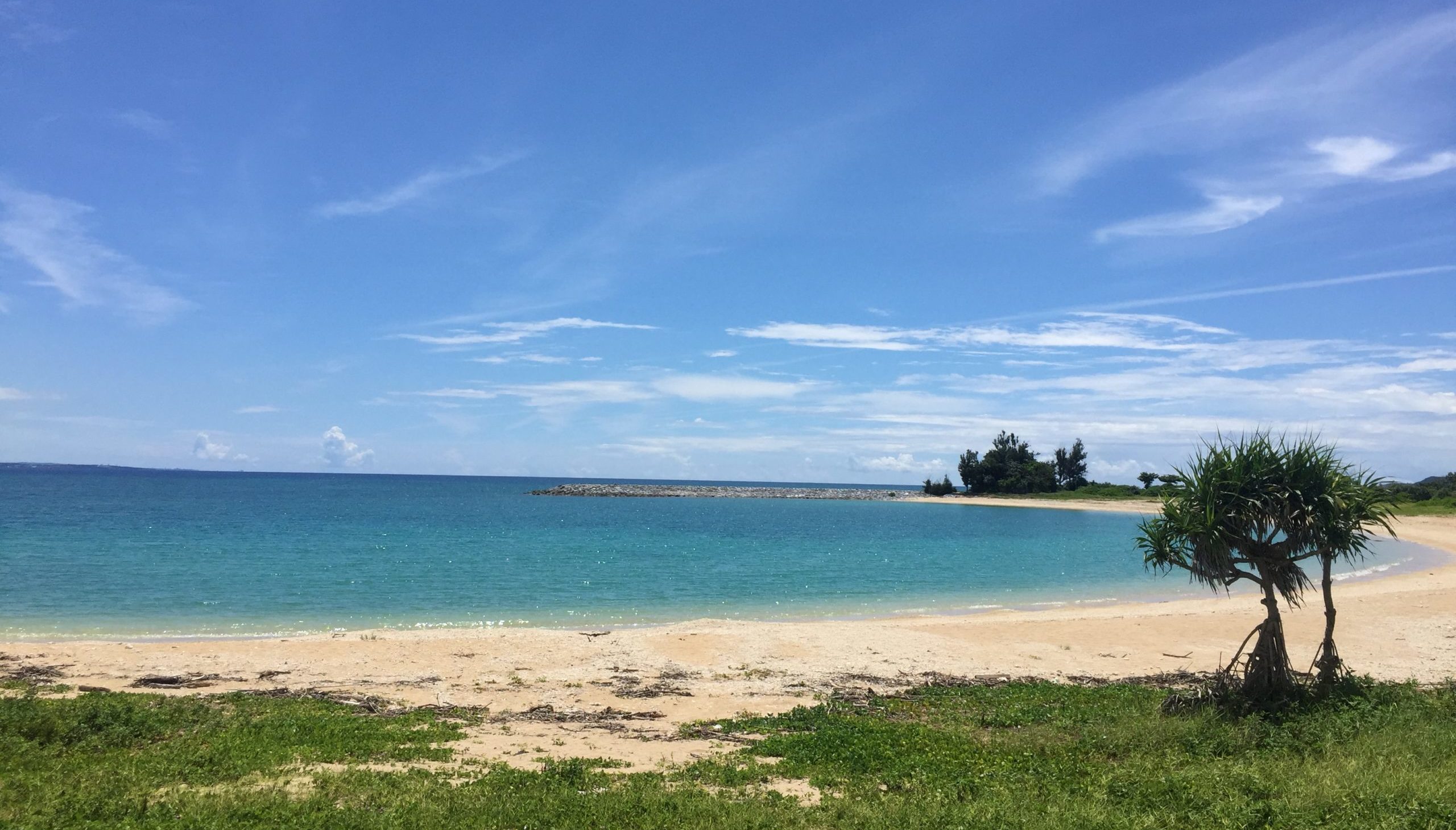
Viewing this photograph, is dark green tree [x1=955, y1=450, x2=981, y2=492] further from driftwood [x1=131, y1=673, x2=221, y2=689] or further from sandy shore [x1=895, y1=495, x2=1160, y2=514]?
driftwood [x1=131, y1=673, x2=221, y2=689]

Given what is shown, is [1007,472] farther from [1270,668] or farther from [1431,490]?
[1270,668]

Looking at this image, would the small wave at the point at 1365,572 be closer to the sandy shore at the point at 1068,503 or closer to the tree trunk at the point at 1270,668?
the tree trunk at the point at 1270,668

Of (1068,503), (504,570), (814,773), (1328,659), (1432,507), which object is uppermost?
(1432,507)

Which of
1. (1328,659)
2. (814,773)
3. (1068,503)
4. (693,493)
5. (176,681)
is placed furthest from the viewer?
(693,493)

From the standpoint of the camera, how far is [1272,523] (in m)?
14.0

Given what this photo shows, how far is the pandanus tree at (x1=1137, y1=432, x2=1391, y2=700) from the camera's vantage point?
45.6 feet

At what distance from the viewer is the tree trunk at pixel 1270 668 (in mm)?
13906

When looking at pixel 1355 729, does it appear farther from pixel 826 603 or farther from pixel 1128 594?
pixel 1128 594

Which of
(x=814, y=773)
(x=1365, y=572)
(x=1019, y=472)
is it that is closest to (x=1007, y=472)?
(x=1019, y=472)

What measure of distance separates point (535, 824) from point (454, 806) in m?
1.14

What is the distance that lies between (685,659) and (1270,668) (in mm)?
12684

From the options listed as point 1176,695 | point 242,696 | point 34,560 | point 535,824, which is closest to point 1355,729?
point 1176,695

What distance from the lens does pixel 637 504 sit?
13550cm

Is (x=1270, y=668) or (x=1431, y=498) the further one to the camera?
(x=1431, y=498)
